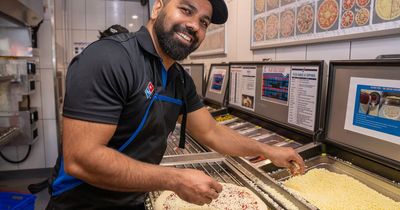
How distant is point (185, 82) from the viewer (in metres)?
1.33

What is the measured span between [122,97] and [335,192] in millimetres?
986

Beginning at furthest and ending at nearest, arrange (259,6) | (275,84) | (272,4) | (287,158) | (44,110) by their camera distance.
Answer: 1. (44,110)
2. (259,6)
3. (272,4)
4. (275,84)
5. (287,158)

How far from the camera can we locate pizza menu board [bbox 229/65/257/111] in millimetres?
2096

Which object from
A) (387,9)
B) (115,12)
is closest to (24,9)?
(115,12)

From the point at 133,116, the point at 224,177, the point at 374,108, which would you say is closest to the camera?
the point at 133,116

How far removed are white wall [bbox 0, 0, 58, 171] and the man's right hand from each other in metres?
3.53

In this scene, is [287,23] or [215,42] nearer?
[287,23]

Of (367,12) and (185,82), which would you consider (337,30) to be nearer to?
(367,12)

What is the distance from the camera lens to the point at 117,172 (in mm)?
860

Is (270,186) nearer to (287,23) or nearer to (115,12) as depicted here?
(287,23)

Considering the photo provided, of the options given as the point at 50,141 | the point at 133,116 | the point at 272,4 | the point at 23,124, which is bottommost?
the point at 50,141

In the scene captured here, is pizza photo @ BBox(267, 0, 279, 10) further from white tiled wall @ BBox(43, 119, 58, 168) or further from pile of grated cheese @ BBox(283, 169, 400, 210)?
white tiled wall @ BBox(43, 119, 58, 168)

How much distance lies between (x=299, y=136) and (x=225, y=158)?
46 centimetres

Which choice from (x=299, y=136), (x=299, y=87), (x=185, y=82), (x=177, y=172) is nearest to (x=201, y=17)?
(x=185, y=82)
